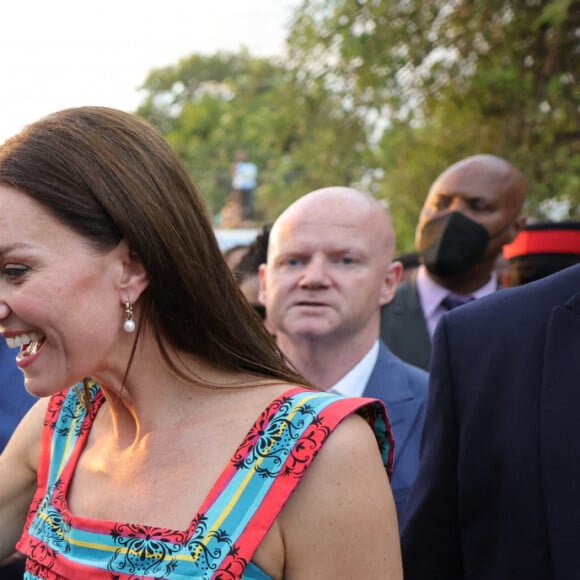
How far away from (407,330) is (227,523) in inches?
111

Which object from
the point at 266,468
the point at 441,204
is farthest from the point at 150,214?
the point at 441,204

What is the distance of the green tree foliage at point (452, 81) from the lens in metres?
9.66

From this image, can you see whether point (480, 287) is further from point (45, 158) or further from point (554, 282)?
point (45, 158)

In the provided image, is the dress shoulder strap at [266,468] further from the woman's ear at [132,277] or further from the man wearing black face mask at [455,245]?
the man wearing black face mask at [455,245]

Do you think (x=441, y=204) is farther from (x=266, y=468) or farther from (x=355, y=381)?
(x=266, y=468)

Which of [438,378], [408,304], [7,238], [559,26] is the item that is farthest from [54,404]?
[559,26]

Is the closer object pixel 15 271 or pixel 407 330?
pixel 15 271

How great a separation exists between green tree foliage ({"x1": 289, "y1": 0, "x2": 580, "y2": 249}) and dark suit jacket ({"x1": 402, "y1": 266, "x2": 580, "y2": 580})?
737 cm

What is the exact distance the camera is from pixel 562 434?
211 cm

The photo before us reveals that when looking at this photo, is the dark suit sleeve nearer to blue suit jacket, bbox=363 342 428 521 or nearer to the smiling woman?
the smiling woman

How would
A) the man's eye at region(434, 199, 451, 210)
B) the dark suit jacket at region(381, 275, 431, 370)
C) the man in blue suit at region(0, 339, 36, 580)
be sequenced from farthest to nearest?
the man's eye at region(434, 199, 451, 210)
the dark suit jacket at region(381, 275, 431, 370)
the man in blue suit at region(0, 339, 36, 580)

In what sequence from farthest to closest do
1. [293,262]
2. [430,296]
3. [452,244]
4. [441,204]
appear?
[441,204], [452,244], [430,296], [293,262]

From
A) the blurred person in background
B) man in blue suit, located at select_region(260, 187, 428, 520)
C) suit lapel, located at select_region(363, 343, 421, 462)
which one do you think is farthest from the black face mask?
suit lapel, located at select_region(363, 343, 421, 462)

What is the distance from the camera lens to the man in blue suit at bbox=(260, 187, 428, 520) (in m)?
3.83
